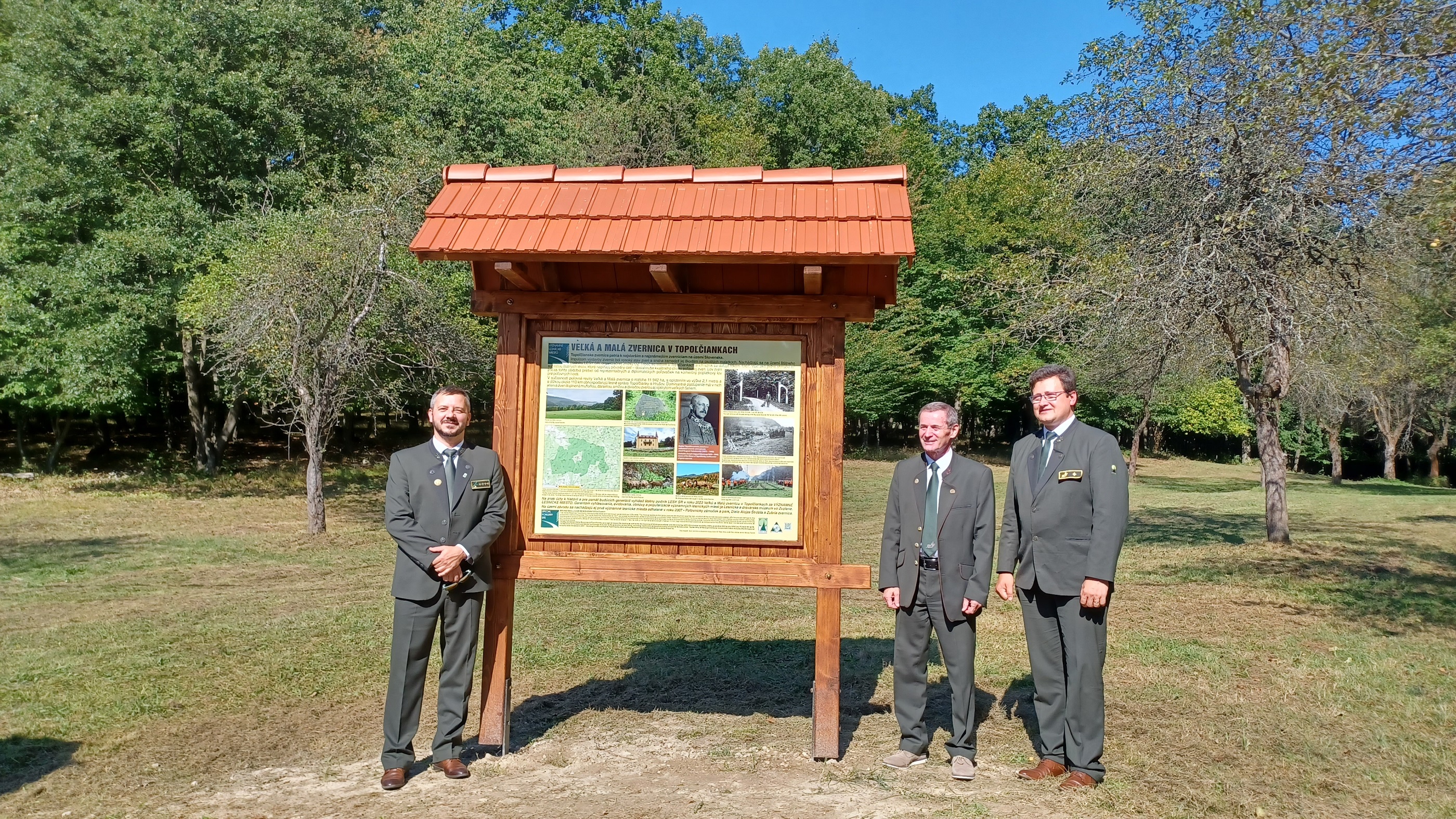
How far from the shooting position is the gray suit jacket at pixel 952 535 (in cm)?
504

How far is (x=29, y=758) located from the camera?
17.0 feet

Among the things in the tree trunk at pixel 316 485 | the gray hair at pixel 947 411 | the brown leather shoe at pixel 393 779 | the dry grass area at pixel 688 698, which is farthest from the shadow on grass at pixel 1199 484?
the brown leather shoe at pixel 393 779

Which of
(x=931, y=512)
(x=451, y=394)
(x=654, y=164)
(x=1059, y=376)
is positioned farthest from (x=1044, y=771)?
(x=654, y=164)

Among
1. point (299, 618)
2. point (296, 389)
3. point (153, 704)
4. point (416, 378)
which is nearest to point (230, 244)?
point (416, 378)

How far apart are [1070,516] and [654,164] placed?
30.5m

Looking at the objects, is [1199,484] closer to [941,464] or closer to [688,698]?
[688,698]

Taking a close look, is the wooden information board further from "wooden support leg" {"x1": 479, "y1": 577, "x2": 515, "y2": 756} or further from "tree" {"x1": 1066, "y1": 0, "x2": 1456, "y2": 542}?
"tree" {"x1": 1066, "y1": 0, "x2": 1456, "y2": 542}

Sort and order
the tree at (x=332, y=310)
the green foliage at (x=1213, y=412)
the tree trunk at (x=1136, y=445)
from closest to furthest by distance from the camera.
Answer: the tree at (x=332, y=310), the tree trunk at (x=1136, y=445), the green foliage at (x=1213, y=412)

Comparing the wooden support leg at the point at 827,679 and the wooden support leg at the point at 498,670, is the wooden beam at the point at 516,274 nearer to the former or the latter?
the wooden support leg at the point at 498,670

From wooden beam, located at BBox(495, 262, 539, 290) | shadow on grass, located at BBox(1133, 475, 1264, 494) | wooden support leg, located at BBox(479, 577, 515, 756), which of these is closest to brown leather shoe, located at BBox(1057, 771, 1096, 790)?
wooden support leg, located at BBox(479, 577, 515, 756)

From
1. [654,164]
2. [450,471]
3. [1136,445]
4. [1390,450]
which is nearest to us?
[450,471]

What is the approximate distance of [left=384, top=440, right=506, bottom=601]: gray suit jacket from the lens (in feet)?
16.0

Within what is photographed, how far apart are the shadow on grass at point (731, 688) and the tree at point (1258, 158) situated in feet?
20.1

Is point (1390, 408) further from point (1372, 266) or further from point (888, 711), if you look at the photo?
point (888, 711)
